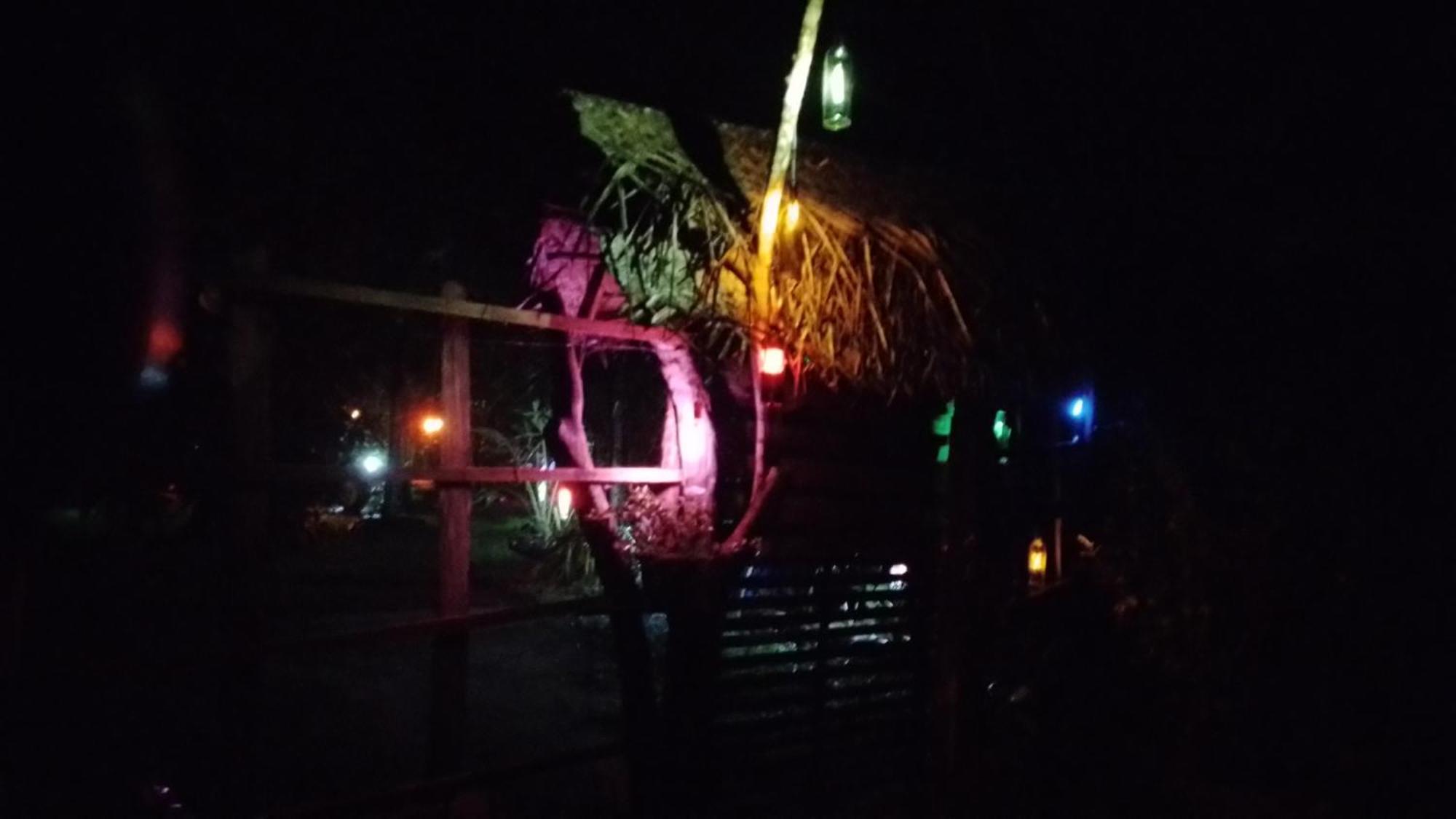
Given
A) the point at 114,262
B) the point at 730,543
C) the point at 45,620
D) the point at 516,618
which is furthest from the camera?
the point at 730,543

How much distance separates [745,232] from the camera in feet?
23.6

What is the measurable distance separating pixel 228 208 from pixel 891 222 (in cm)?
466

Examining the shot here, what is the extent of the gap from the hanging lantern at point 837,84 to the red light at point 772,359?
6.18ft

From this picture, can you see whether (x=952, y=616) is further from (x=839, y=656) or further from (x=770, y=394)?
(x=770, y=394)

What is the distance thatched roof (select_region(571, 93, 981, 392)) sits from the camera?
6.85 m

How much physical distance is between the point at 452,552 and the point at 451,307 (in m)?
1.46

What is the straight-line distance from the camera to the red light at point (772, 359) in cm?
721

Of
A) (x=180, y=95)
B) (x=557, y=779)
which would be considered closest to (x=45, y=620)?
(x=180, y=95)

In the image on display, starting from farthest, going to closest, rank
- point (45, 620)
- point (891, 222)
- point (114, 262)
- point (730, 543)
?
point (891, 222) → point (730, 543) → point (114, 262) → point (45, 620)

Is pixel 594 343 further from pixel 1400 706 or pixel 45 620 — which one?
pixel 1400 706

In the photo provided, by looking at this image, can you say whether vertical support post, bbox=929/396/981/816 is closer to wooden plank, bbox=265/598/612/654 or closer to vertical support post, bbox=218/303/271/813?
wooden plank, bbox=265/598/612/654

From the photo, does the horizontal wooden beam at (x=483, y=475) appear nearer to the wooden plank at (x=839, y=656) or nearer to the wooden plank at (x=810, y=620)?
the wooden plank at (x=810, y=620)

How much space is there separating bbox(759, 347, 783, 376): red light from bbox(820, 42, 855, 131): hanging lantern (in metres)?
1.88

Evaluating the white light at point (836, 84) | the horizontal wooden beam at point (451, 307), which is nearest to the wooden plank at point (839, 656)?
the horizontal wooden beam at point (451, 307)
